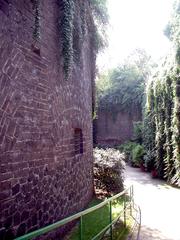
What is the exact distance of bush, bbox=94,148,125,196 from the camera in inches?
475

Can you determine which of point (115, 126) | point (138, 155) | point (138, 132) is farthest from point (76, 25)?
point (115, 126)

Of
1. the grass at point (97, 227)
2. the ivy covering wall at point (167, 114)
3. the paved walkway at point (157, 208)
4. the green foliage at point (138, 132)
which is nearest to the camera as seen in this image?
the grass at point (97, 227)

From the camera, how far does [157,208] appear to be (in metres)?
10.2

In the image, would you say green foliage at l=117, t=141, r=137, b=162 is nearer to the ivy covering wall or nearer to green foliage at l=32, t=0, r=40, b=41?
the ivy covering wall

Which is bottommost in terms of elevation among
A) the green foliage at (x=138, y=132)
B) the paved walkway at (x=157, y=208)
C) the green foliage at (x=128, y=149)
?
the paved walkway at (x=157, y=208)

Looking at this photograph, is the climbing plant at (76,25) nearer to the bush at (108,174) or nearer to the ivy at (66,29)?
the ivy at (66,29)

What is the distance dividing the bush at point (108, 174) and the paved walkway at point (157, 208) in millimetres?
921

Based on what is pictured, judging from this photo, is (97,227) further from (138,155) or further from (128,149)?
(128,149)

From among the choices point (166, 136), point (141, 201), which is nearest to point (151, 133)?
point (166, 136)

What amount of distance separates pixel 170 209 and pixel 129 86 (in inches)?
699

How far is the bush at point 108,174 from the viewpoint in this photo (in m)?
12.1

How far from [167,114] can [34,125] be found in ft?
32.6

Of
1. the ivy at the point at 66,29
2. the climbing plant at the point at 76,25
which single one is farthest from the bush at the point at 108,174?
the ivy at the point at 66,29

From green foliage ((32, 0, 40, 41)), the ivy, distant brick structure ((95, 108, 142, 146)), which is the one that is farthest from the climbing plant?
distant brick structure ((95, 108, 142, 146))
